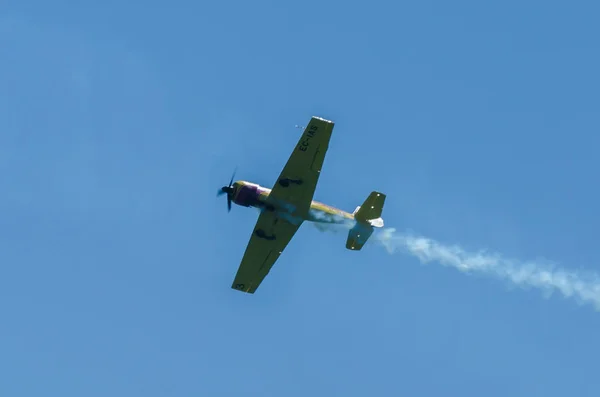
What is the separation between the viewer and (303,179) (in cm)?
4538

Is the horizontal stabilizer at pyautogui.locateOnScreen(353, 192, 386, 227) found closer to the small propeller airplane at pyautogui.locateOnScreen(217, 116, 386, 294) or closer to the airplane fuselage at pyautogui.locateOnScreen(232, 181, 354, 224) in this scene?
the small propeller airplane at pyautogui.locateOnScreen(217, 116, 386, 294)

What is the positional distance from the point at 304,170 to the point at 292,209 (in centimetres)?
227

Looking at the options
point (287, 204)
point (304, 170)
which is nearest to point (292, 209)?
point (287, 204)

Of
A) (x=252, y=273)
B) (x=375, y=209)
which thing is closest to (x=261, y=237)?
(x=252, y=273)

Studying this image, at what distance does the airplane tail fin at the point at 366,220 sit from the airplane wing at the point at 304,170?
94.7 inches

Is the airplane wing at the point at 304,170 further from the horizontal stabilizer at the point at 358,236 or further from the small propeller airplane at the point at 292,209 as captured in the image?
the horizontal stabilizer at the point at 358,236

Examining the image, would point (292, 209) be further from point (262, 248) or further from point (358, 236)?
point (358, 236)

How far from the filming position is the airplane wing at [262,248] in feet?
156

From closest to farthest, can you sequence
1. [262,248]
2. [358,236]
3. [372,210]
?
[372,210] → [358,236] → [262,248]

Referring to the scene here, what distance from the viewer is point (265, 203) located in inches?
1832

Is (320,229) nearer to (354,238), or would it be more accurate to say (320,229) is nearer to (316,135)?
(354,238)

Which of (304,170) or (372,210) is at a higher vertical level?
(372,210)

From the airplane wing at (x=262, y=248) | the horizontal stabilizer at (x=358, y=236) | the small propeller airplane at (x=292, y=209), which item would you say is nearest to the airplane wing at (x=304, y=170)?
the small propeller airplane at (x=292, y=209)

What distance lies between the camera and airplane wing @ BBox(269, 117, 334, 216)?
144 ft
